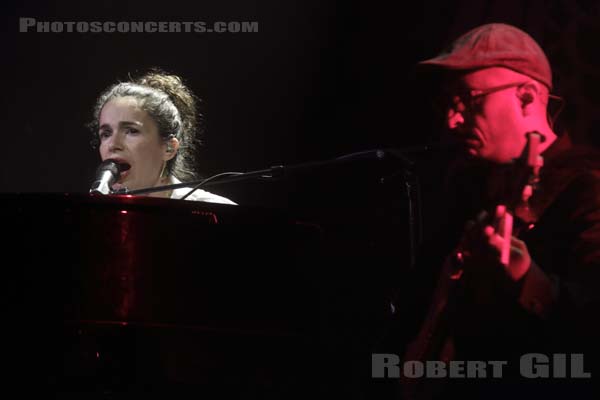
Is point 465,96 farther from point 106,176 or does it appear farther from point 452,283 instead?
point 106,176

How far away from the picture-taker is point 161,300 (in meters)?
2.13

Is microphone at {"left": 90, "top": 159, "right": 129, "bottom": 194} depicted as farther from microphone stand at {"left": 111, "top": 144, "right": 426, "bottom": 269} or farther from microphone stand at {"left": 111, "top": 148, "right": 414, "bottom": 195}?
microphone stand at {"left": 111, "top": 148, "right": 414, "bottom": 195}

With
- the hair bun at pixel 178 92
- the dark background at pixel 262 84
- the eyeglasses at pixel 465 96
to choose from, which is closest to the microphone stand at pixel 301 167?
the eyeglasses at pixel 465 96

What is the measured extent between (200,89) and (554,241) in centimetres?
220

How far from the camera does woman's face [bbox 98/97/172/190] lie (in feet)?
12.4

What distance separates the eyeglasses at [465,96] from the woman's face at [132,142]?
173cm

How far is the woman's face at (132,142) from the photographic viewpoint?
3770mm

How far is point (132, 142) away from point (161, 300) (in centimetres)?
179

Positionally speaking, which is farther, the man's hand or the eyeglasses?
the eyeglasses

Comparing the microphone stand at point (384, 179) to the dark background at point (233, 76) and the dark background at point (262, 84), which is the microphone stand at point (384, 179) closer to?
the dark background at point (262, 84)

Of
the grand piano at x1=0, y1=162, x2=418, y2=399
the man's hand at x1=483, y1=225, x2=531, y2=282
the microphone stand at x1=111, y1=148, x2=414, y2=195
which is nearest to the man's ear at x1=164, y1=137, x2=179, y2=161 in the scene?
the microphone stand at x1=111, y1=148, x2=414, y2=195

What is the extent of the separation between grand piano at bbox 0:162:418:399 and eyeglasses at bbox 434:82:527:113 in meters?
0.50

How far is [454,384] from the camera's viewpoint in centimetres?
223

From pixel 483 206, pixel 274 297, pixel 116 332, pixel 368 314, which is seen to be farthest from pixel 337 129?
pixel 116 332
